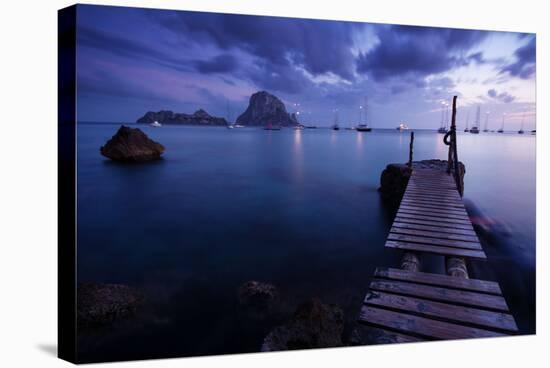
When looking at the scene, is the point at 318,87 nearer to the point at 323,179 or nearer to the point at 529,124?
the point at 323,179

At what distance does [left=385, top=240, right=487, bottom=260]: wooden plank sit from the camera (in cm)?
402

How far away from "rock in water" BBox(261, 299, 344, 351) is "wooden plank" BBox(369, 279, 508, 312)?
0.92 meters

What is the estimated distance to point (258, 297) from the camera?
4.59 metres

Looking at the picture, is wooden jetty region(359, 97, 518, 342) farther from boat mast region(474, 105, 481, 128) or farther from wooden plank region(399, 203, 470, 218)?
boat mast region(474, 105, 481, 128)

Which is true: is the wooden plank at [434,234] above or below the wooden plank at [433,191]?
below

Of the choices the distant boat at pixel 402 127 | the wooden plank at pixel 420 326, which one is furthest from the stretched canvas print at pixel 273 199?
the distant boat at pixel 402 127

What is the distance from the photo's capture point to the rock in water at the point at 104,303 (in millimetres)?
3945

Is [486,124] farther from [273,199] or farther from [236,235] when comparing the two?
[236,235]

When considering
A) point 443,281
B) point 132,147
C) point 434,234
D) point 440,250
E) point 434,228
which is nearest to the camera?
point 443,281

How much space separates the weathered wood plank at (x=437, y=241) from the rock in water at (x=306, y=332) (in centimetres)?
125

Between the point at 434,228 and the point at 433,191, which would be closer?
the point at 434,228

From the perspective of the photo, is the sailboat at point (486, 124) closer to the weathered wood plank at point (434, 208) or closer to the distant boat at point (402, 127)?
the distant boat at point (402, 127)

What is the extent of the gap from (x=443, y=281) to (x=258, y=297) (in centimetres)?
212

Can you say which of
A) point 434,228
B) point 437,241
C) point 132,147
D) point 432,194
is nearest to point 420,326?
point 437,241
